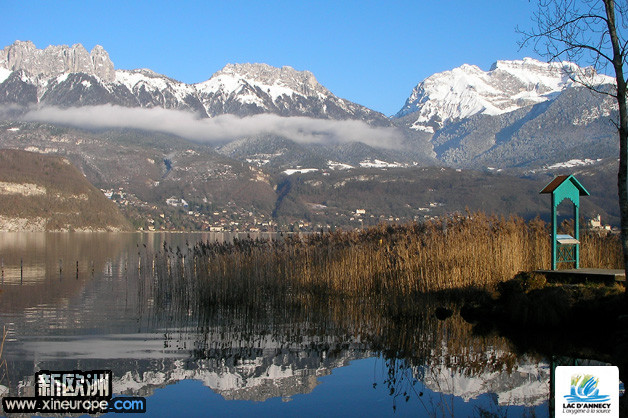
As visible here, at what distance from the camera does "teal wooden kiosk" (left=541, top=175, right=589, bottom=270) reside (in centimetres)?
2006

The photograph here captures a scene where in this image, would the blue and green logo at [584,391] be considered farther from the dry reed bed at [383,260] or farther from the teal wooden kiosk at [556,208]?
the dry reed bed at [383,260]

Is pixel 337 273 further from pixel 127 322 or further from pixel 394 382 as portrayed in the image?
pixel 394 382

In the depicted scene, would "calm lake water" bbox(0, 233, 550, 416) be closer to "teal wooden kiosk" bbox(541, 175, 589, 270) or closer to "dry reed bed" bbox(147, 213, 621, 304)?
"dry reed bed" bbox(147, 213, 621, 304)

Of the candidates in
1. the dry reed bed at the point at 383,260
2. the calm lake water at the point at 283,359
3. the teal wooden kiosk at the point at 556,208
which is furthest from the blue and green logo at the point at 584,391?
the dry reed bed at the point at 383,260

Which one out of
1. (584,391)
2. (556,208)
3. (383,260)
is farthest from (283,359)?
(556,208)

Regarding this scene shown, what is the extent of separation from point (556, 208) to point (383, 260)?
647 centimetres

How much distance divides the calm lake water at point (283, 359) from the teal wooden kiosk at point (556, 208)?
4032 mm

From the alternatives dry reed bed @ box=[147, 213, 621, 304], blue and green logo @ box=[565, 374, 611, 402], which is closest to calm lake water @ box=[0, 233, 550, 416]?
dry reed bed @ box=[147, 213, 621, 304]

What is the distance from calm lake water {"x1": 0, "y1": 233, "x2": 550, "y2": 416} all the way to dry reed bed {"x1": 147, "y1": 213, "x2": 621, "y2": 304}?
1273 mm

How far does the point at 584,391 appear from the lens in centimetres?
886

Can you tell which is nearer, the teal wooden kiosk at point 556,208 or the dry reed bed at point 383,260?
the teal wooden kiosk at point 556,208

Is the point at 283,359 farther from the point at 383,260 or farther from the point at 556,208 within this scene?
the point at 556,208

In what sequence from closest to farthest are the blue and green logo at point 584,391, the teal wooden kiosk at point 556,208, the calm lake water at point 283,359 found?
the blue and green logo at point 584,391
the calm lake water at point 283,359
the teal wooden kiosk at point 556,208

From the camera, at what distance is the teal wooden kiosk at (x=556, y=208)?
65.8 feet
